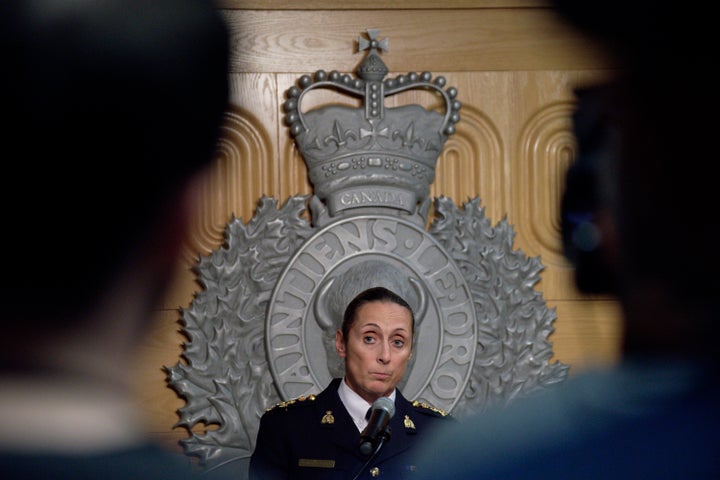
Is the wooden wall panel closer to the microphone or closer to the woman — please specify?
the woman

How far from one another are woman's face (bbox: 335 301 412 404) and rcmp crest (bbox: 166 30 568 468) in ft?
2.19

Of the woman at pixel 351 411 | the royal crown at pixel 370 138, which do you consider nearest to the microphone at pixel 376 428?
the woman at pixel 351 411

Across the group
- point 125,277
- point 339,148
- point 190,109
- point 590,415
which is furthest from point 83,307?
point 590,415

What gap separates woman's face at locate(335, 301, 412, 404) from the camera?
159cm

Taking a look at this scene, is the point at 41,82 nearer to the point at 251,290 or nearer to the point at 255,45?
the point at 255,45

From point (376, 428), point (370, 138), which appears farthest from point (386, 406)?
point (370, 138)

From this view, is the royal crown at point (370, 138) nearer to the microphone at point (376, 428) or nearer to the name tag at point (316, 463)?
the name tag at point (316, 463)

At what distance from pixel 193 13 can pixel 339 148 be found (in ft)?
1.90

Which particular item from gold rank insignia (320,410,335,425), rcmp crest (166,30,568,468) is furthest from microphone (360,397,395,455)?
rcmp crest (166,30,568,468)

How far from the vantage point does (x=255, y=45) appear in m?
2.47

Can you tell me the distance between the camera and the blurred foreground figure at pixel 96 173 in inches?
97.7

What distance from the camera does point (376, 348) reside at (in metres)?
1.62

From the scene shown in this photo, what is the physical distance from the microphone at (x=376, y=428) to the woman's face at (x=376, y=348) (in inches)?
17.4

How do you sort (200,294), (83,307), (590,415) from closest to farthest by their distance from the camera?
(590,415)
(200,294)
(83,307)
